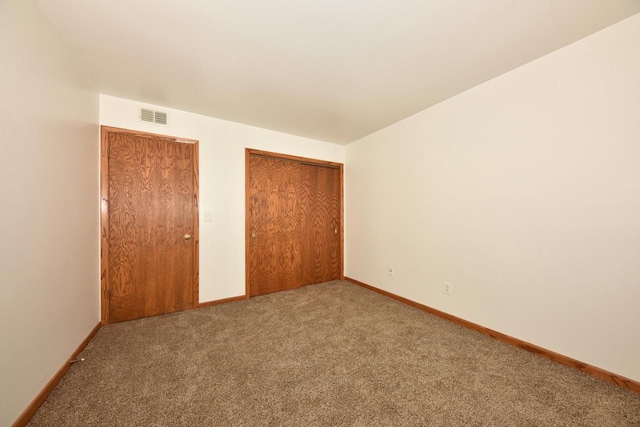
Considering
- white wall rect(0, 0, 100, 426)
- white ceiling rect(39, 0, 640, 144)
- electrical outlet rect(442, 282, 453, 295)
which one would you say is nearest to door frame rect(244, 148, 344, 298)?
white ceiling rect(39, 0, 640, 144)

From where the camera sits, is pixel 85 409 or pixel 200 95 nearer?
pixel 85 409

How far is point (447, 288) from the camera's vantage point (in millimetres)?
2408

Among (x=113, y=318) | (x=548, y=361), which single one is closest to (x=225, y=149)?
(x=113, y=318)

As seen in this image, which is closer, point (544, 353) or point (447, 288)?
point (544, 353)

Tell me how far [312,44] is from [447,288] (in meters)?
2.61

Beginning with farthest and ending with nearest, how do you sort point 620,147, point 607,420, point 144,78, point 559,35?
point 144,78, point 559,35, point 620,147, point 607,420

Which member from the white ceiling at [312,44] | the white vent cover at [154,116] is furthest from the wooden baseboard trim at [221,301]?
the white ceiling at [312,44]

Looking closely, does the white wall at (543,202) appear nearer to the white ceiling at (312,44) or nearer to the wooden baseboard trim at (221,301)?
the white ceiling at (312,44)

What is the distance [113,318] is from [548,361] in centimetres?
397

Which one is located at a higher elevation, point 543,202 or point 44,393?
point 543,202

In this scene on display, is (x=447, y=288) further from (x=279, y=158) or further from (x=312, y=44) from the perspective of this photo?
(x=279, y=158)

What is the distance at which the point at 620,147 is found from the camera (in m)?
1.46

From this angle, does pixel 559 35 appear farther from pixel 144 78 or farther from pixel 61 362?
pixel 61 362

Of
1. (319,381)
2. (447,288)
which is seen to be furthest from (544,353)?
(319,381)
